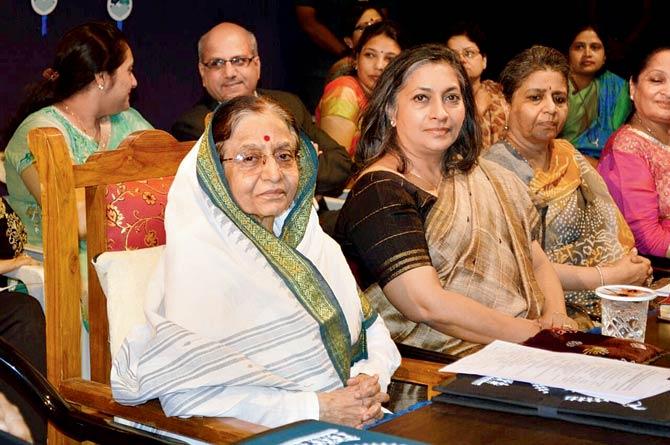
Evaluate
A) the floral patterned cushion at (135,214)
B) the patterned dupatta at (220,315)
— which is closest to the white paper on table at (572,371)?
the patterned dupatta at (220,315)

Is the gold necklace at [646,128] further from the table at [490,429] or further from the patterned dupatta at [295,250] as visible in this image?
the table at [490,429]

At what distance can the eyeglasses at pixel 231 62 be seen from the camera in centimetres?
→ 431

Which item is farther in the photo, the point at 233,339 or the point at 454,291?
the point at 454,291

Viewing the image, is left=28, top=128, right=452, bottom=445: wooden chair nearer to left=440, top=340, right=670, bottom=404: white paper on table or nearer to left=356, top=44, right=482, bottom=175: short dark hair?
left=440, top=340, right=670, bottom=404: white paper on table

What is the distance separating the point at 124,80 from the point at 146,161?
4.48ft

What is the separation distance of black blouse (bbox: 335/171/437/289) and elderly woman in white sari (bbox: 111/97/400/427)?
261 mm

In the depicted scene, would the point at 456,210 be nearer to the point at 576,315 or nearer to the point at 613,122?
the point at 576,315

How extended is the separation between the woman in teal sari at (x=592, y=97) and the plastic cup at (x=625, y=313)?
135 inches

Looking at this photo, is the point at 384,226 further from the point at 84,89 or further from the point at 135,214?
the point at 84,89

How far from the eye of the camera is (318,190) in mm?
4320

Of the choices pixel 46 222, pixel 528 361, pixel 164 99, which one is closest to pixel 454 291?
pixel 528 361

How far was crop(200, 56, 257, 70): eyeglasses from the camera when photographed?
4.31 metres

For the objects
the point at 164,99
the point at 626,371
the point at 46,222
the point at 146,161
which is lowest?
→ the point at 626,371

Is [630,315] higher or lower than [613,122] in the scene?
lower
